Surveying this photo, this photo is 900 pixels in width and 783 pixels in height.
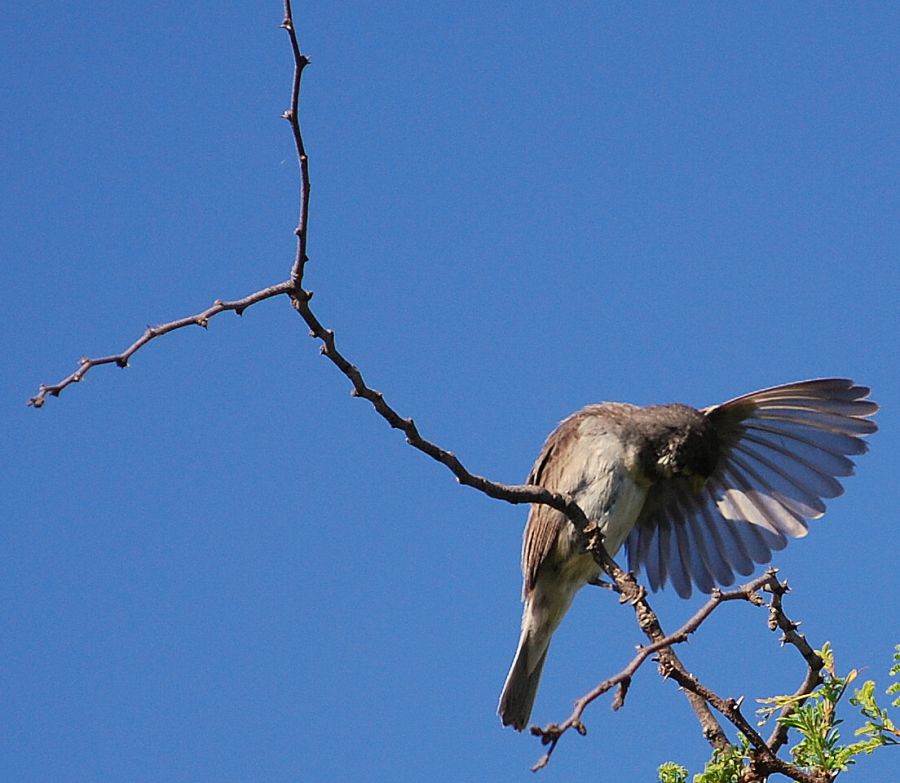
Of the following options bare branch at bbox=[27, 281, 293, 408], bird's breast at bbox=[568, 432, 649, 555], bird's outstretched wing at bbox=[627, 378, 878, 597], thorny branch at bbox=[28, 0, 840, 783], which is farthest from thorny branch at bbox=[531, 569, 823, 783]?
bird's outstretched wing at bbox=[627, 378, 878, 597]

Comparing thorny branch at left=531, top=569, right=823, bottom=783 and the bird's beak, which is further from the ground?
the bird's beak

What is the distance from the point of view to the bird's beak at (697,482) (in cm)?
540

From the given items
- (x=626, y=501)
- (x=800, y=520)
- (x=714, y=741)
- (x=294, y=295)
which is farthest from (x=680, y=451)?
(x=294, y=295)

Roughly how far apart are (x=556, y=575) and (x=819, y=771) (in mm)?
2520

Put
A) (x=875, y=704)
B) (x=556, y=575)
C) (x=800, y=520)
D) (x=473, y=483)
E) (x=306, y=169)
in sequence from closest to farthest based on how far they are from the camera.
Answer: (x=306, y=169) < (x=875, y=704) < (x=473, y=483) < (x=556, y=575) < (x=800, y=520)

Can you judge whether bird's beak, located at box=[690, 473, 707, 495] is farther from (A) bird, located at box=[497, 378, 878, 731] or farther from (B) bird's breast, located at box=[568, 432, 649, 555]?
(B) bird's breast, located at box=[568, 432, 649, 555]

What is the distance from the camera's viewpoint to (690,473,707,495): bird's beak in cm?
540

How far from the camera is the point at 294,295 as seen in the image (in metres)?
2.69

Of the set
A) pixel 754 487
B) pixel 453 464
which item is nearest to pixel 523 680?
pixel 754 487

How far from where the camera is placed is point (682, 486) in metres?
5.59

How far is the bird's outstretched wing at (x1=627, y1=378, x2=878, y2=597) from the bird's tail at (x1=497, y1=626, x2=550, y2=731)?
2.42 feet

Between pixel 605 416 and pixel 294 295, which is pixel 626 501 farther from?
pixel 294 295

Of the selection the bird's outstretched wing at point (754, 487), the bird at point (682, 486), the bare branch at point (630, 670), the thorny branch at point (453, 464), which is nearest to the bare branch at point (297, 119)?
the thorny branch at point (453, 464)

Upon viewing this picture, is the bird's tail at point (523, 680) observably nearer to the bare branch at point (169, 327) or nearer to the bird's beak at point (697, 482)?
the bird's beak at point (697, 482)
